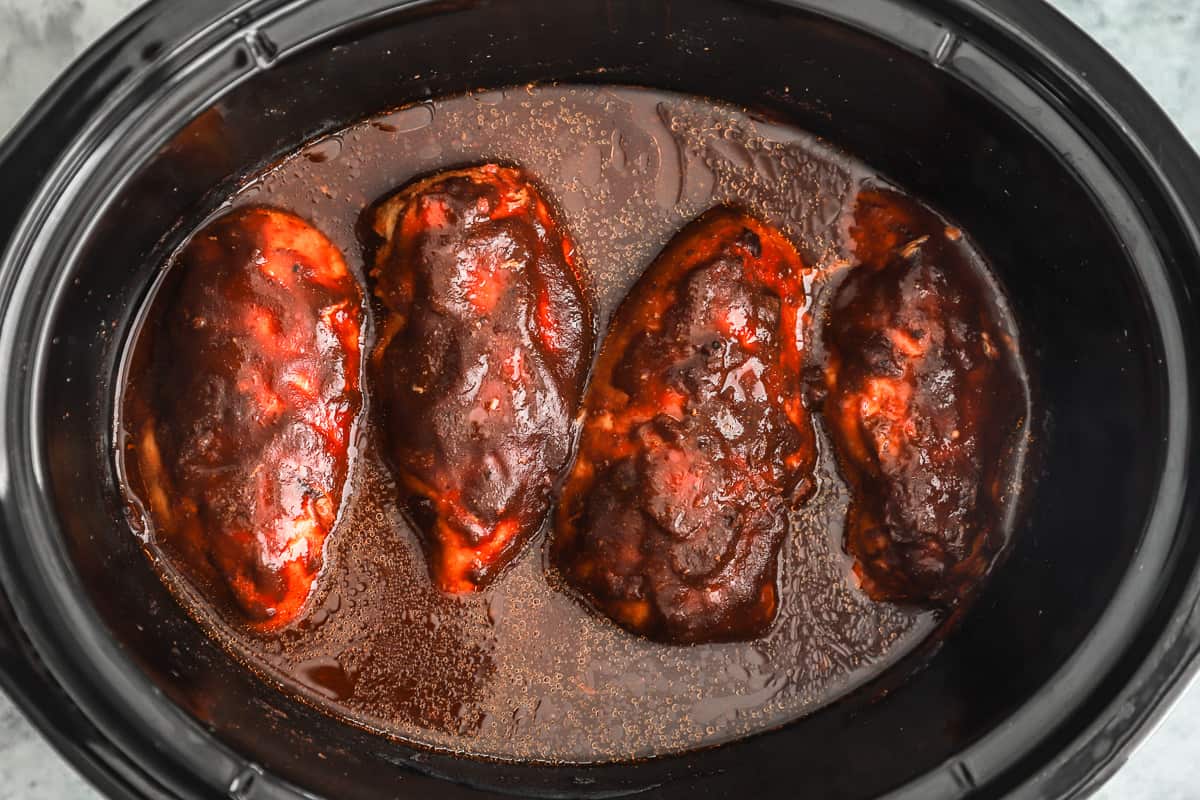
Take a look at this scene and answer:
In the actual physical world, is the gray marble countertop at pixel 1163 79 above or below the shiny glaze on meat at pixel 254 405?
above

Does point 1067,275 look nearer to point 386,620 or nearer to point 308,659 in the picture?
point 386,620

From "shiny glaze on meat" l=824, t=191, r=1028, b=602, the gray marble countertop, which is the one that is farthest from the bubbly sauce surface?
the gray marble countertop

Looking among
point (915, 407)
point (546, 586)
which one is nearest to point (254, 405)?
point (546, 586)

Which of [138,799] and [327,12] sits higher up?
[327,12]

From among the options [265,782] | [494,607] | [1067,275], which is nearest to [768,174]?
[1067,275]

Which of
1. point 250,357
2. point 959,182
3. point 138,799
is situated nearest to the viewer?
point 138,799

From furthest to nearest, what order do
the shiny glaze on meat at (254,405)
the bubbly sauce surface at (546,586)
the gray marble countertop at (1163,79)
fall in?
the gray marble countertop at (1163,79), the bubbly sauce surface at (546,586), the shiny glaze on meat at (254,405)

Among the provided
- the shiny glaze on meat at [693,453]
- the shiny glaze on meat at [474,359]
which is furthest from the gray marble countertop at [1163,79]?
the shiny glaze on meat at [474,359]

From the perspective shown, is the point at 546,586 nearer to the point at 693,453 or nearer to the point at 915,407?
the point at 693,453

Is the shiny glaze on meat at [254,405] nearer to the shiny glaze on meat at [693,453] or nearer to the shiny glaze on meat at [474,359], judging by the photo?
the shiny glaze on meat at [474,359]
